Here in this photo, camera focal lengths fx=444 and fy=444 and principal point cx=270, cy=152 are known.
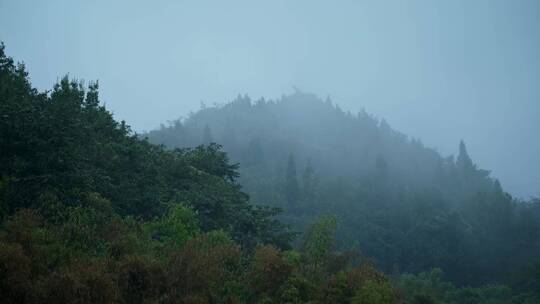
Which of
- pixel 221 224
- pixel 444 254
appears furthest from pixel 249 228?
pixel 444 254

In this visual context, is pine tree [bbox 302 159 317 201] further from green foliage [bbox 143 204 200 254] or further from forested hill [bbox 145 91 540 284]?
green foliage [bbox 143 204 200 254]

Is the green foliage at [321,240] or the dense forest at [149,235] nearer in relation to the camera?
the dense forest at [149,235]

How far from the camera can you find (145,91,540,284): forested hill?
6238 centimetres

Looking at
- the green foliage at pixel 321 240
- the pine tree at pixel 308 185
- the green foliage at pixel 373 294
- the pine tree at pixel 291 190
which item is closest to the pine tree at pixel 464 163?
the pine tree at pixel 308 185

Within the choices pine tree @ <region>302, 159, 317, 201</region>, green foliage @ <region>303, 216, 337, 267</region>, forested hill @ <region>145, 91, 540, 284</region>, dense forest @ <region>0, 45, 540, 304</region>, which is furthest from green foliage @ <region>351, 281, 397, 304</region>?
pine tree @ <region>302, 159, 317, 201</region>

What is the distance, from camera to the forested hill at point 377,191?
62.4m

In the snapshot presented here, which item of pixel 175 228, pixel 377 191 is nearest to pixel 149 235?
pixel 175 228

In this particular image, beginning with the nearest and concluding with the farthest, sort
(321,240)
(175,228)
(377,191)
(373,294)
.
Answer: (373,294) → (175,228) → (321,240) → (377,191)

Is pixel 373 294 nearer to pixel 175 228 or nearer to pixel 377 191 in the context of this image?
pixel 175 228

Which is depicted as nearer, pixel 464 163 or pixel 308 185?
pixel 308 185

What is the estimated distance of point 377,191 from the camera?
7950 centimetres

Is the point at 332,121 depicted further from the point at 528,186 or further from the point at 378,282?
the point at 378,282

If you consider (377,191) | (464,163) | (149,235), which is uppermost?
(464,163)

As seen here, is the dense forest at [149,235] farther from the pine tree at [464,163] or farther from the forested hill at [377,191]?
the pine tree at [464,163]
